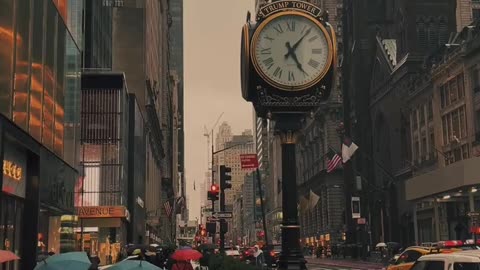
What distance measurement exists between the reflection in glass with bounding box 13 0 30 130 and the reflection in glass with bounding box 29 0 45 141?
712 mm

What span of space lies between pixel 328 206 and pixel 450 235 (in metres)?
55.8

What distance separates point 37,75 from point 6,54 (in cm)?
344

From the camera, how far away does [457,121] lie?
58.8 m

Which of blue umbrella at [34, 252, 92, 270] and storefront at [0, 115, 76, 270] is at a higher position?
storefront at [0, 115, 76, 270]

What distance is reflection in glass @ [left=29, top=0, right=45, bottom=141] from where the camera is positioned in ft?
62.7

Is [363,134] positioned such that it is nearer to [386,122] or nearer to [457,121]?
[386,122]

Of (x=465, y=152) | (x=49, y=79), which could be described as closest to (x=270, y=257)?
(x=49, y=79)

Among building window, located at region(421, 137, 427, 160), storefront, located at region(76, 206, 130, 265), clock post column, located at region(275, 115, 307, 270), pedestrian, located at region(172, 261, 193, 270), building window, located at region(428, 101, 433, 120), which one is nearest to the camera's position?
clock post column, located at region(275, 115, 307, 270)

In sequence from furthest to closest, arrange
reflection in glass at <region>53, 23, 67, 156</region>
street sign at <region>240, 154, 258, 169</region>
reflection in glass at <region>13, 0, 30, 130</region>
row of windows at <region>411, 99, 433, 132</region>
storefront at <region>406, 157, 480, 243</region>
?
row of windows at <region>411, 99, 433, 132</region> → storefront at <region>406, 157, 480, 243</region> → street sign at <region>240, 154, 258, 169</region> → reflection in glass at <region>53, 23, 67, 156</region> → reflection in glass at <region>13, 0, 30, 130</region>

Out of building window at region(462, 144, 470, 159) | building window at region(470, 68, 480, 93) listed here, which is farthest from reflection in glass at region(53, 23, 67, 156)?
building window at region(462, 144, 470, 159)

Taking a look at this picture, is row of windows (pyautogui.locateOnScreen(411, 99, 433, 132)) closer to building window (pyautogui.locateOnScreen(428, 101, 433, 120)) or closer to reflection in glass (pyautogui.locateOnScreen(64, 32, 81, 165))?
building window (pyautogui.locateOnScreen(428, 101, 433, 120))

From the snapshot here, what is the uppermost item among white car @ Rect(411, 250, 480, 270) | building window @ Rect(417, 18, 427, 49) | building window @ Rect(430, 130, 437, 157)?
building window @ Rect(417, 18, 427, 49)

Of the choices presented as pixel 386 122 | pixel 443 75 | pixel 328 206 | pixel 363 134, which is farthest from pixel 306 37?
pixel 328 206

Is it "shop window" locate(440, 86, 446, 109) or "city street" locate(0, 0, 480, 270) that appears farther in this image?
"shop window" locate(440, 86, 446, 109)
